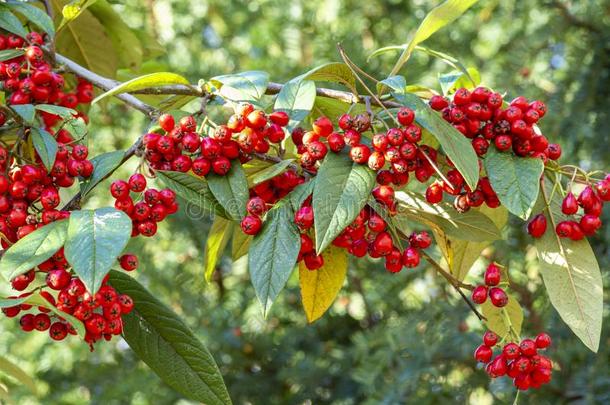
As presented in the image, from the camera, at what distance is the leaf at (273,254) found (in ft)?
2.62

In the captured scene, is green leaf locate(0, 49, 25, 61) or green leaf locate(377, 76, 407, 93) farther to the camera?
green leaf locate(0, 49, 25, 61)

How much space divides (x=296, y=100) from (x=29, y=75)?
1.17 feet

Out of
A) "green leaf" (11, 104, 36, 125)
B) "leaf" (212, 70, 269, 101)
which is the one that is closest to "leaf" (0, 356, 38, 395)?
"green leaf" (11, 104, 36, 125)

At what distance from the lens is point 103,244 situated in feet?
2.38

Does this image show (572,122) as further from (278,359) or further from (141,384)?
(141,384)

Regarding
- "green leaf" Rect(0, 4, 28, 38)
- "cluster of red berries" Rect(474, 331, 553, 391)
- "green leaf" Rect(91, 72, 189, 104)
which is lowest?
"cluster of red berries" Rect(474, 331, 553, 391)

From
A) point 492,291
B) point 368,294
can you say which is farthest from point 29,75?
point 368,294

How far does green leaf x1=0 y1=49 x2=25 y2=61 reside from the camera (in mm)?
985

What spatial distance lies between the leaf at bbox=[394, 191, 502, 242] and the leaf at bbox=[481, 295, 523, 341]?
4.1 inches

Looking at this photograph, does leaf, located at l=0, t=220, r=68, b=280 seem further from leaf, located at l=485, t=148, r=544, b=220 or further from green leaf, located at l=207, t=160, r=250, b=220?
leaf, located at l=485, t=148, r=544, b=220

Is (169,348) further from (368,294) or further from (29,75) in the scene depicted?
(368,294)

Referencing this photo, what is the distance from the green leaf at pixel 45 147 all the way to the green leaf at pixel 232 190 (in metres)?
0.17

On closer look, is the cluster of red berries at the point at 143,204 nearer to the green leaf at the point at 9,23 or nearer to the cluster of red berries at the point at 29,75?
the cluster of red berries at the point at 29,75

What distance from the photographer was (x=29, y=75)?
1024 millimetres
